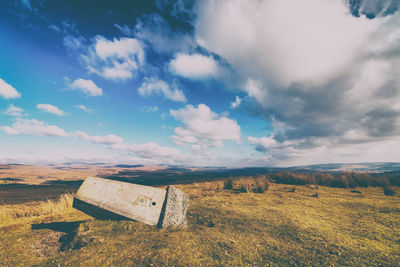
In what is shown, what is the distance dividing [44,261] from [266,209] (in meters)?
6.09

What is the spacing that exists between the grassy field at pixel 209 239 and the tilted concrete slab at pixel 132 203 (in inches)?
10.2

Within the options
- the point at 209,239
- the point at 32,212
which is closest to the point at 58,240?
the point at 32,212

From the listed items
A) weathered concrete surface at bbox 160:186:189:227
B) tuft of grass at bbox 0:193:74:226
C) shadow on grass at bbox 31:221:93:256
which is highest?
weathered concrete surface at bbox 160:186:189:227

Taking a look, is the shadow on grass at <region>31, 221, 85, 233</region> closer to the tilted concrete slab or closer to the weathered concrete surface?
the tilted concrete slab

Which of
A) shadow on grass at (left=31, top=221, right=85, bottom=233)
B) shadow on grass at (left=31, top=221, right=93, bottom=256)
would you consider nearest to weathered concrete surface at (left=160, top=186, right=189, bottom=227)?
shadow on grass at (left=31, top=221, right=93, bottom=256)

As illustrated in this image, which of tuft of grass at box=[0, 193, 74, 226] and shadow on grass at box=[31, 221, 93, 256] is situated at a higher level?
tuft of grass at box=[0, 193, 74, 226]

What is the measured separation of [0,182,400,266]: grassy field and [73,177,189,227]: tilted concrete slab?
26 cm

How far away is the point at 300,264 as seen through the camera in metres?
2.78

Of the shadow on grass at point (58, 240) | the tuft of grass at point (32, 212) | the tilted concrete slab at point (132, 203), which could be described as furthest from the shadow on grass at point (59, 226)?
the tuft of grass at point (32, 212)

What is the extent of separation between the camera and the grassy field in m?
2.88

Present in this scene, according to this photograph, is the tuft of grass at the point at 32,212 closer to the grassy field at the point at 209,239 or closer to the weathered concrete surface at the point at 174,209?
the grassy field at the point at 209,239

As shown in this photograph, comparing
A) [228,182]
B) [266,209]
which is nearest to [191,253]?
[266,209]

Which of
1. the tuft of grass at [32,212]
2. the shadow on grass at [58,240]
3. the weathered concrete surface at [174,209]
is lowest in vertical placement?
the shadow on grass at [58,240]

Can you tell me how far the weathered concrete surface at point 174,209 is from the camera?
4.31 meters
